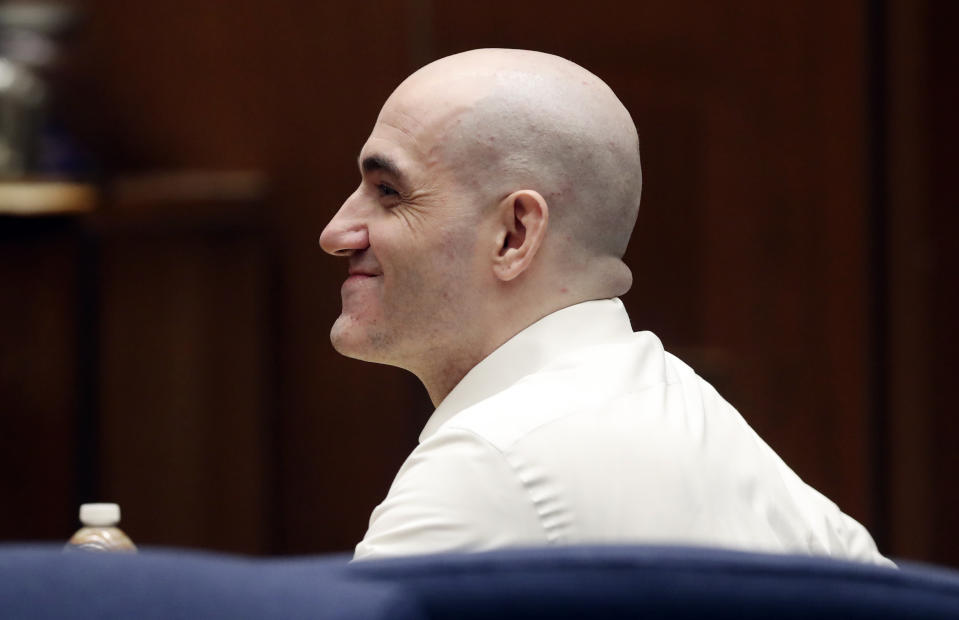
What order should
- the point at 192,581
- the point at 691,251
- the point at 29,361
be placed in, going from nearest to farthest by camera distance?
the point at 192,581, the point at 29,361, the point at 691,251

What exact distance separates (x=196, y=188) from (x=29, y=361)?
23.4 inches

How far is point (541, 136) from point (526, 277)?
13cm

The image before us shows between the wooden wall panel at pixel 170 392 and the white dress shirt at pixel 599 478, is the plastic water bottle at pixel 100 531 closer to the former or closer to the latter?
the white dress shirt at pixel 599 478

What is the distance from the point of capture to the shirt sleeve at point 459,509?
40.1 inches

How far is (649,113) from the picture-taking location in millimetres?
3795

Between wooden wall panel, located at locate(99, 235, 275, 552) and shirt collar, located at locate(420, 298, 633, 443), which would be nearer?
shirt collar, located at locate(420, 298, 633, 443)

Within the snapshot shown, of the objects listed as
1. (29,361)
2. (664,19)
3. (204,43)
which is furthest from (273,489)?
(664,19)

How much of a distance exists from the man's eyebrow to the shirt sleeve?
401 mm

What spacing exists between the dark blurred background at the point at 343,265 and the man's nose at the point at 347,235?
7.21ft

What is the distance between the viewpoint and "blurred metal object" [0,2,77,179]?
3.65 meters

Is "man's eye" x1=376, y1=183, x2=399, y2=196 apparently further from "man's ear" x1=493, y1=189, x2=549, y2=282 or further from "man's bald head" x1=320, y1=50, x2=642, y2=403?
"man's ear" x1=493, y1=189, x2=549, y2=282

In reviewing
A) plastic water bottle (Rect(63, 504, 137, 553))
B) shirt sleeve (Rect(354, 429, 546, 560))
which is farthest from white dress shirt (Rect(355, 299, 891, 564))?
plastic water bottle (Rect(63, 504, 137, 553))

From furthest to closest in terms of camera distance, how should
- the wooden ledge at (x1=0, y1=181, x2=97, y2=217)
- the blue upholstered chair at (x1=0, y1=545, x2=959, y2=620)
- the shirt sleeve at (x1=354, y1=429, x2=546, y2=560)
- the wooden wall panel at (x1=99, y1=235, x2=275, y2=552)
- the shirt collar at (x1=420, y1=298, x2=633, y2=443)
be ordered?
the wooden wall panel at (x1=99, y1=235, x2=275, y2=552) → the wooden ledge at (x1=0, y1=181, x2=97, y2=217) → the shirt collar at (x1=420, y1=298, x2=633, y2=443) → the shirt sleeve at (x1=354, y1=429, x2=546, y2=560) → the blue upholstered chair at (x1=0, y1=545, x2=959, y2=620)

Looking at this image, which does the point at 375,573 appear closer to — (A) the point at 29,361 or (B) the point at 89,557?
(B) the point at 89,557
